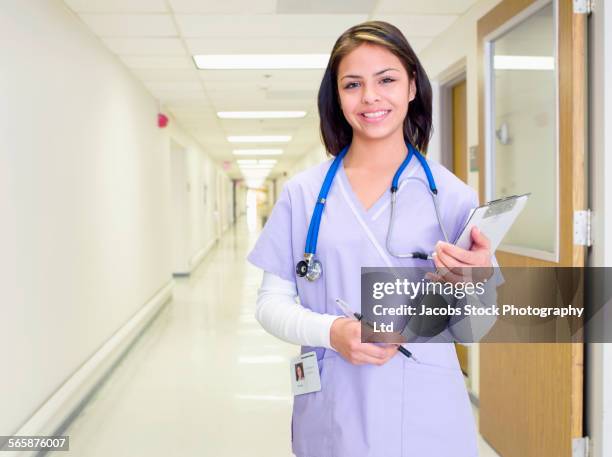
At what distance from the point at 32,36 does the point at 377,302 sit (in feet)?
8.72

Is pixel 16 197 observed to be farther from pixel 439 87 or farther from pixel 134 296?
pixel 439 87

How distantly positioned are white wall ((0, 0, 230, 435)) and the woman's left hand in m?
2.18

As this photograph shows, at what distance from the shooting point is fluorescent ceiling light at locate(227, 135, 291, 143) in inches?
410

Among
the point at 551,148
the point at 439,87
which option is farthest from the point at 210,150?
the point at 551,148

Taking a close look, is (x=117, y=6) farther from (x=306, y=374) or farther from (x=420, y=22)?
(x=306, y=374)

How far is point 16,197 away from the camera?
2.63 metres

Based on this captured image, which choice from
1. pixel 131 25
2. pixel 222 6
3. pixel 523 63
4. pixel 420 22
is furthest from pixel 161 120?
pixel 523 63

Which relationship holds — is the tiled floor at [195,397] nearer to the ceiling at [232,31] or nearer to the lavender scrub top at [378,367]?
the lavender scrub top at [378,367]

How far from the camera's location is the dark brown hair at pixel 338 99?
1.05 meters

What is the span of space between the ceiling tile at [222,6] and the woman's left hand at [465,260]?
2924 millimetres

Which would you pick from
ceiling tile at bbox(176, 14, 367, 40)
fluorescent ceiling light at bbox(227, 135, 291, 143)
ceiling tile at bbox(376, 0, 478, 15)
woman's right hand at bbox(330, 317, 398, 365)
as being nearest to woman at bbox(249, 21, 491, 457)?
woman's right hand at bbox(330, 317, 398, 365)

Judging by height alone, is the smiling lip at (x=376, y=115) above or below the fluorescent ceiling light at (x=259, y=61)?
below

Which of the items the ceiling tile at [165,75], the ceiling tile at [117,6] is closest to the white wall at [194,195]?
the ceiling tile at [165,75]

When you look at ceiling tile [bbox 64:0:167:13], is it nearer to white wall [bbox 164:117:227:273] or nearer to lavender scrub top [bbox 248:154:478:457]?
lavender scrub top [bbox 248:154:478:457]
